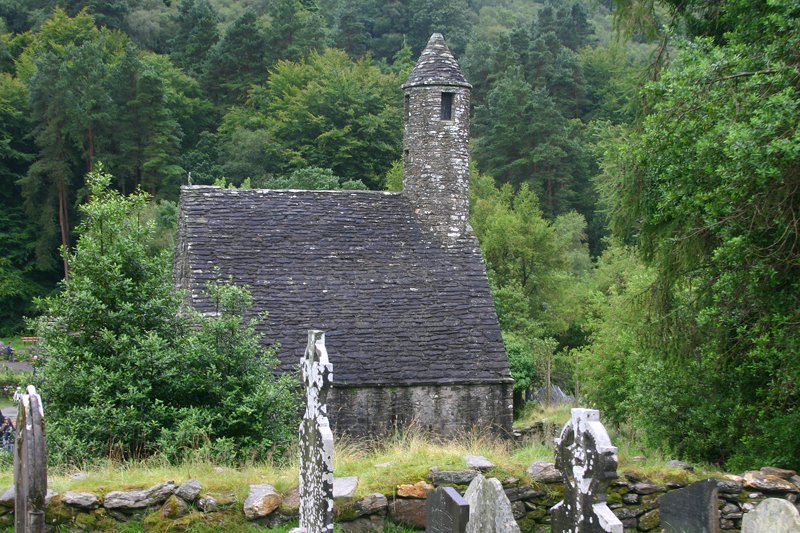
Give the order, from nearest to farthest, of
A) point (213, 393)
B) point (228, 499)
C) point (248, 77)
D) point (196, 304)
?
1. point (228, 499)
2. point (213, 393)
3. point (196, 304)
4. point (248, 77)

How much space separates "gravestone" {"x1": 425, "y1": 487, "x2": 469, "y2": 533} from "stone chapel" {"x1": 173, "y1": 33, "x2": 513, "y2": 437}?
939cm

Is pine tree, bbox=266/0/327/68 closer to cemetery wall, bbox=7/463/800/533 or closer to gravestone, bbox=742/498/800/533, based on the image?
cemetery wall, bbox=7/463/800/533

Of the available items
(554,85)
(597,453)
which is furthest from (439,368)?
(554,85)

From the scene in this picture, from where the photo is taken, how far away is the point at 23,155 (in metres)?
44.4

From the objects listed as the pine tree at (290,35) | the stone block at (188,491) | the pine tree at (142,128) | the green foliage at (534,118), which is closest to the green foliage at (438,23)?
the green foliage at (534,118)

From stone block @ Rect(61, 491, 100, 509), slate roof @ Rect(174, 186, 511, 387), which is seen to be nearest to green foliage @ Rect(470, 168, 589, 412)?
slate roof @ Rect(174, 186, 511, 387)

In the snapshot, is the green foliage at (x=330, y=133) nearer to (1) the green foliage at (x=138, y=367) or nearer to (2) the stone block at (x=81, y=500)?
(1) the green foliage at (x=138, y=367)

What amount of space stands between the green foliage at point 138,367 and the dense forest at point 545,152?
6.23 meters

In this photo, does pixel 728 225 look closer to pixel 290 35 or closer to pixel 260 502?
pixel 260 502

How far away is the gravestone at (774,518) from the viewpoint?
4930 mm

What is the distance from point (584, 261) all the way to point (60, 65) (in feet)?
119

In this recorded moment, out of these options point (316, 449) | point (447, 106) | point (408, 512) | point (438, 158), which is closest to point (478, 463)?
point (408, 512)

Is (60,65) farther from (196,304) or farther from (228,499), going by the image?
(228,499)

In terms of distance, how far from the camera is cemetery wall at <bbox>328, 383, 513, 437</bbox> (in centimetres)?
1503
